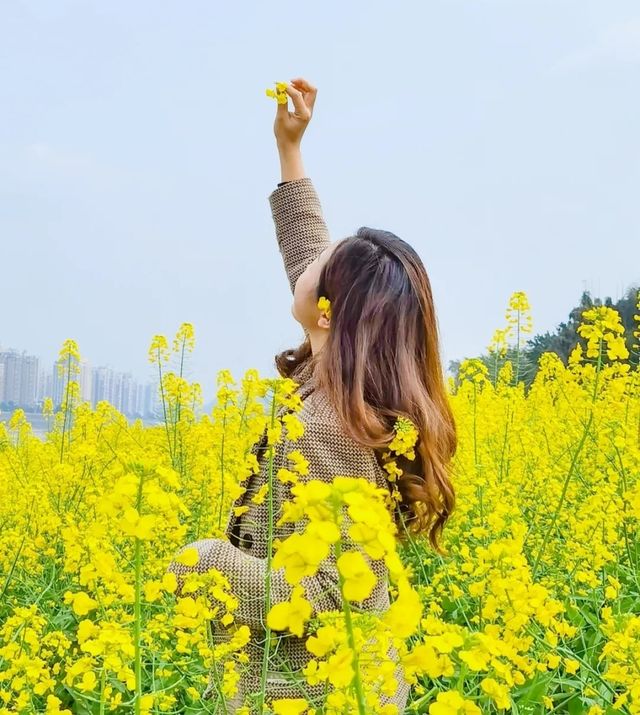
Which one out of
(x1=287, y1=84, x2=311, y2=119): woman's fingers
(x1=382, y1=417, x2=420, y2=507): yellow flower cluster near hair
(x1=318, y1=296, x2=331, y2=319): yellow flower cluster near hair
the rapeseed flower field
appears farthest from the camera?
(x1=287, y1=84, x2=311, y2=119): woman's fingers

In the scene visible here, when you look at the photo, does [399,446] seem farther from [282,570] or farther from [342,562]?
[342,562]

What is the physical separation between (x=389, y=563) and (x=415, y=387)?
1300 millimetres

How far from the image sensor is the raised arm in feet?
7.89

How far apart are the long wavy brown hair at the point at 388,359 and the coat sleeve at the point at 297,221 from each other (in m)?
0.32

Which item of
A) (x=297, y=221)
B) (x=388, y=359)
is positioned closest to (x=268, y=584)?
Result: (x=388, y=359)

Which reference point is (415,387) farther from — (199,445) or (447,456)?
(199,445)

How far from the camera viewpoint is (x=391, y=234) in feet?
6.89

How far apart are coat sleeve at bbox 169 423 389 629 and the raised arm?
78cm

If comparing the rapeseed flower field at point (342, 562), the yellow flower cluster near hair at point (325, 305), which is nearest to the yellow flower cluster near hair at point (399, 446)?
the rapeseed flower field at point (342, 562)

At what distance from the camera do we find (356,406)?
1781 millimetres

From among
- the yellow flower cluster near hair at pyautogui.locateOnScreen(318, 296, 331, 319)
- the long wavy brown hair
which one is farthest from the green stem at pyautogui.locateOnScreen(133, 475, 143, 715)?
the yellow flower cluster near hair at pyautogui.locateOnScreen(318, 296, 331, 319)

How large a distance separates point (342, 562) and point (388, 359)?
4.30 feet

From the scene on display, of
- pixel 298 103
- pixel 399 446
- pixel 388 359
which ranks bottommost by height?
pixel 399 446

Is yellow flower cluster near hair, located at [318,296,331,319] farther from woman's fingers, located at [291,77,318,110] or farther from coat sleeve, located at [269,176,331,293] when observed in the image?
woman's fingers, located at [291,77,318,110]
